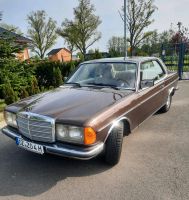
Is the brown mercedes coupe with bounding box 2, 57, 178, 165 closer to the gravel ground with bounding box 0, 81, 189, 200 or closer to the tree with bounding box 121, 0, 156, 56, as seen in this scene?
the gravel ground with bounding box 0, 81, 189, 200

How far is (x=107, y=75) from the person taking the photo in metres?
4.56

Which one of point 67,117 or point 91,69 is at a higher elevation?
point 91,69

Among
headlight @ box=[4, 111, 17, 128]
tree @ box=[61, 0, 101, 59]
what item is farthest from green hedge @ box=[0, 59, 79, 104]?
tree @ box=[61, 0, 101, 59]

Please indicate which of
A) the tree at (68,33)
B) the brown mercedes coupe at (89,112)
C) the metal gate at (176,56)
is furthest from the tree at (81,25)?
the brown mercedes coupe at (89,112)

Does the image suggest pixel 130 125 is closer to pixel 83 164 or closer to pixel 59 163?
pixel 83 164

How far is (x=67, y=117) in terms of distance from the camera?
10.3ft

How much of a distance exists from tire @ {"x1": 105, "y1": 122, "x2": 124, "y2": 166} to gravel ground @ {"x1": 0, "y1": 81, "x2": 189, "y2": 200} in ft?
0.57

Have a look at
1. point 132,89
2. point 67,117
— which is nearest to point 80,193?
point 67,117

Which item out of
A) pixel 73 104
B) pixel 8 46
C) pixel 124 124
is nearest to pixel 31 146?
pixel 73 104

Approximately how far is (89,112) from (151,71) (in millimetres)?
2486

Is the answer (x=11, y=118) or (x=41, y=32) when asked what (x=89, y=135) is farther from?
(x=41, y=32)

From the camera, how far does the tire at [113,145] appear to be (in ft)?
11.2

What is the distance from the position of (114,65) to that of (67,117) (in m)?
1.94

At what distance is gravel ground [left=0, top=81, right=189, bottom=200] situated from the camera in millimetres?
3031
